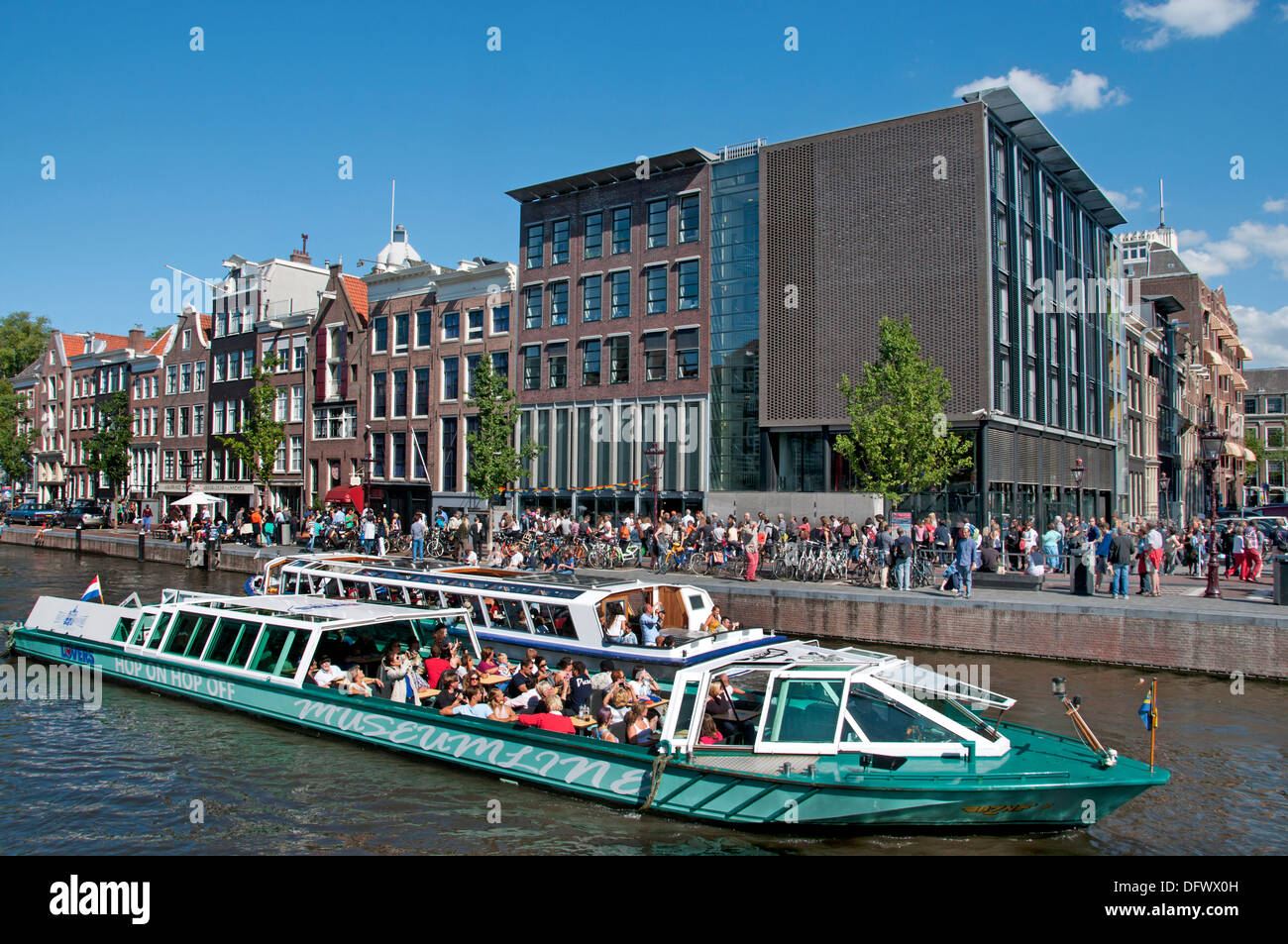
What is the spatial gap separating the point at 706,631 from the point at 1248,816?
9.33 metres

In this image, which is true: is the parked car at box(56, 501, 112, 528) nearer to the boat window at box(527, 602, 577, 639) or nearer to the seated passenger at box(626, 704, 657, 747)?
the boat window at box(527, 602, 577, 639)

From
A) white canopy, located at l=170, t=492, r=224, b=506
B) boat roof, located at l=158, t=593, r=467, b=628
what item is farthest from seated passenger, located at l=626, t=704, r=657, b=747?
white canopy, located at l=170, t=492, r=224, b=506

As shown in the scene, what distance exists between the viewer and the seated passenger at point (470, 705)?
1321cm

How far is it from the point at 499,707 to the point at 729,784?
3960 millimetres

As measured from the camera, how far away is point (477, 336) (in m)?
46.3

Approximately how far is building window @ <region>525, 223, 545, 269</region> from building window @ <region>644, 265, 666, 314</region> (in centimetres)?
644

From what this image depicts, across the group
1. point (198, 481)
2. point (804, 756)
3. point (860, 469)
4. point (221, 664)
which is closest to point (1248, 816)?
point (804, 756)

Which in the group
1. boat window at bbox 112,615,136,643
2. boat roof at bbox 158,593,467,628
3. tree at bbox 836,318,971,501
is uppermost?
tree at bbox 836,318,971,501

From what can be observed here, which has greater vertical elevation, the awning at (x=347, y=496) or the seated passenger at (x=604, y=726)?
the awning at (x=347, y=496)

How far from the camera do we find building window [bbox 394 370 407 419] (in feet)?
161

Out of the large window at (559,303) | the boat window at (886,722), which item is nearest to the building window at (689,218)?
the large window at (559,303)

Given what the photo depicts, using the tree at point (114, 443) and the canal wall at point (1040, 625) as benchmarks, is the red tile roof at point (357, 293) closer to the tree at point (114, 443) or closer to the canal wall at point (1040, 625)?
the tree at point (114, 443)

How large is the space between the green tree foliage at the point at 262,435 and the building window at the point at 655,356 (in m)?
24.4
